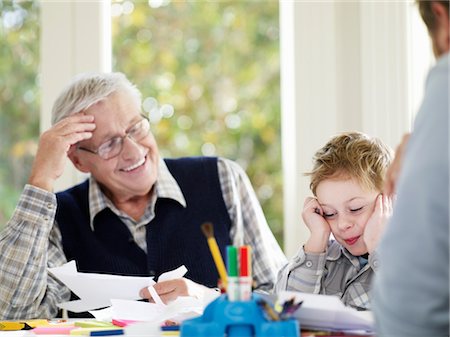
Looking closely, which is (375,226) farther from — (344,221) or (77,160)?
(77,160)

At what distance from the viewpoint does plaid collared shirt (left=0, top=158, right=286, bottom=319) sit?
2281 millimetres

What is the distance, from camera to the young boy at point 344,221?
6.00ft

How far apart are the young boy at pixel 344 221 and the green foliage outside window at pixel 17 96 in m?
1.96

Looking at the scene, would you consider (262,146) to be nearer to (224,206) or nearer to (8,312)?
(224,206)

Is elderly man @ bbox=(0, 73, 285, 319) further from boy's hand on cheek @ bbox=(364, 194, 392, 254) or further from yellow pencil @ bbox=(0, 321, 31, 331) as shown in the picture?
boy's hand on cheek @ bbox=(364, 194, 392, 254)

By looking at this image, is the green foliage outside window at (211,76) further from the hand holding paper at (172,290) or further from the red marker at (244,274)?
the red marker at (244,274)

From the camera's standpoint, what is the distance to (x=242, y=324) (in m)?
1.26

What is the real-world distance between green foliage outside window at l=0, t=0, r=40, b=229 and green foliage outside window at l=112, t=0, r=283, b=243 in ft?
2.86

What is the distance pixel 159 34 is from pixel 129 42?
0.18 meters

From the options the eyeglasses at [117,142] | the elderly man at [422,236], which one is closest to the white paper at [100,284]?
the eyeglasses at [117,142]

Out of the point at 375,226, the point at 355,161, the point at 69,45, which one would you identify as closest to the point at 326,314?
the point at 375,226

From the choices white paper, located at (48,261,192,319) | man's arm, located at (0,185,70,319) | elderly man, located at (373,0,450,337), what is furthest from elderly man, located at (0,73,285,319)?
elderly man, located at (373,0,450,337)

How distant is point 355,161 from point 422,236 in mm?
904

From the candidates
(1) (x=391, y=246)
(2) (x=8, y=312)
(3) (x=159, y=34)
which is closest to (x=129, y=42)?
(3) (x=159, y=34)
